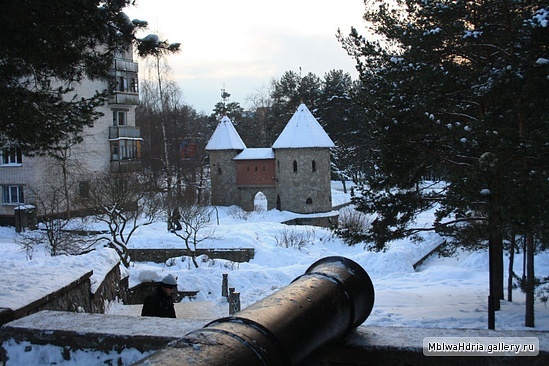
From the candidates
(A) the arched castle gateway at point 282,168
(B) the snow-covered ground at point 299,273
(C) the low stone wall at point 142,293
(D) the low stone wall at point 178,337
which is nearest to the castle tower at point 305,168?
Result: (A) the arched castle gateway at point 282,168

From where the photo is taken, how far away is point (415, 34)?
1066 cm

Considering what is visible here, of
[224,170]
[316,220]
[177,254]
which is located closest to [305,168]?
[316,220]

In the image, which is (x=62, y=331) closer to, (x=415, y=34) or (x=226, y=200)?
(x=415, y=34)

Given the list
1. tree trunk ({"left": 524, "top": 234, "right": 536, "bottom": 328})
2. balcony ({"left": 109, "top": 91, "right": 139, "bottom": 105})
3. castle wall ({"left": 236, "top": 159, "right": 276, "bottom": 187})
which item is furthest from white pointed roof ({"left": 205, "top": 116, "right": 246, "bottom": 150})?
tree trunk ({"left": 524, "top": 234, "right": 536, "bottom": 328})

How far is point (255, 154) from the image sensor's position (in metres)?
39.9

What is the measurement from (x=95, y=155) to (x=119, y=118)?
10.8ft

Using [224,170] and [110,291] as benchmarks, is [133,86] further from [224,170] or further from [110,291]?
[110,291]

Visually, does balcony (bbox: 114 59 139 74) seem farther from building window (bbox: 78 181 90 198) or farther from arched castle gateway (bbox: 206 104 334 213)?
arched castle gateway (bbox: 206 104 334 213)

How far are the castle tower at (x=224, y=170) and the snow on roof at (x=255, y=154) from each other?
0.67 m

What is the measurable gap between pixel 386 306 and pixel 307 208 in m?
25.3

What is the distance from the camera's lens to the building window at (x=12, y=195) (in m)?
29.3

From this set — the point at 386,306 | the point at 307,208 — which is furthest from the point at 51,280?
the point at 307,208

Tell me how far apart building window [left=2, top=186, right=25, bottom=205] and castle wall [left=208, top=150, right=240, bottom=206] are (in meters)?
14.7

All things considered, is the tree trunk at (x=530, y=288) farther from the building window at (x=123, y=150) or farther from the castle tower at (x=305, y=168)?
the castle tower at (x=305, y=168)
